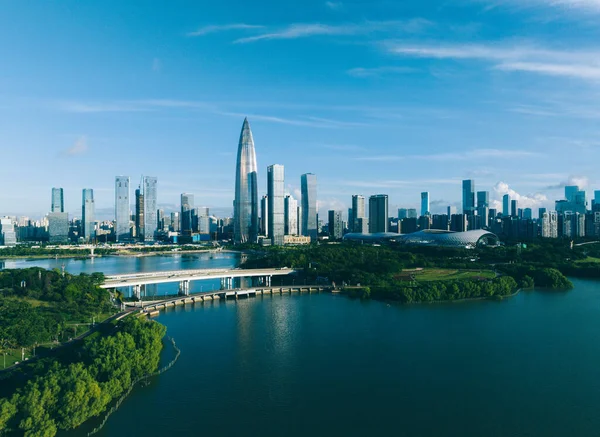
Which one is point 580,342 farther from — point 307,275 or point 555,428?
point 307,275

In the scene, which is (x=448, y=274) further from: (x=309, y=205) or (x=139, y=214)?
(x=139, y=214)

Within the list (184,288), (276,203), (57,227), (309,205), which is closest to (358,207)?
(309,205)

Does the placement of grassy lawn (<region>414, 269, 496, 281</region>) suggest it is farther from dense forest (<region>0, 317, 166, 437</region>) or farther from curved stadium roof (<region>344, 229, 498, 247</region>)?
dense forest (<region>0, 317, 166, 437</region>)

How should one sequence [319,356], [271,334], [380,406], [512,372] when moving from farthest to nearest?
[271,334] → [319,356] → [512,372] → [380,406]

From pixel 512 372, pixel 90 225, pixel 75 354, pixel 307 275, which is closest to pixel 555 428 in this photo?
pixel 512 372

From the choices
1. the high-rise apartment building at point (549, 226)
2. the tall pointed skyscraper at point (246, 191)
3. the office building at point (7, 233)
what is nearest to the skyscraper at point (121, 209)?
the office building at point (7, 233)

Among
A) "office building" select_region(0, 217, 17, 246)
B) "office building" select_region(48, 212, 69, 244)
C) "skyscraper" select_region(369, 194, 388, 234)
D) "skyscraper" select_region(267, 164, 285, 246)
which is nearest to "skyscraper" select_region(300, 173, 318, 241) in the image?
"skyscraper" select_region(267, 164, 285, 246)
